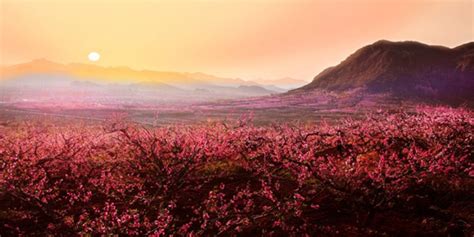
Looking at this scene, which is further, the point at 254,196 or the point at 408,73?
the point at 408,73

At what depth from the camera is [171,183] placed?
1123 cm

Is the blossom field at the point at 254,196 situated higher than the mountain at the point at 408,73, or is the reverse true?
the mountain at the point at 408,73

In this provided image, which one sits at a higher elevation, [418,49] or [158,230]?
[418,49]

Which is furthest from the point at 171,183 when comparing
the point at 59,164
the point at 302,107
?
the point at 302,107

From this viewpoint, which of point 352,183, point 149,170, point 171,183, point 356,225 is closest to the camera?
point 356,225

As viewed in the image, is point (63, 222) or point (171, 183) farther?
point (171, 183)

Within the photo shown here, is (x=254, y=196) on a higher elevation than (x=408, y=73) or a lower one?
lower

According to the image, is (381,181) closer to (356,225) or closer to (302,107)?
(356,225)

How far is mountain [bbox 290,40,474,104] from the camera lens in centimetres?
6725

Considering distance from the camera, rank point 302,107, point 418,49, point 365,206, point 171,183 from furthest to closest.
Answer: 1. point 418,49
2. point 302,107
3. point 171,183
4. point 365,206

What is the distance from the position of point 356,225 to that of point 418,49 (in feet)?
303

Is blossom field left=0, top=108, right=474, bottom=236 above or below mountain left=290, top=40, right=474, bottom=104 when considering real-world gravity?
below

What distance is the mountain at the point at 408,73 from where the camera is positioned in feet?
221

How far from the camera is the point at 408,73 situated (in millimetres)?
77938
